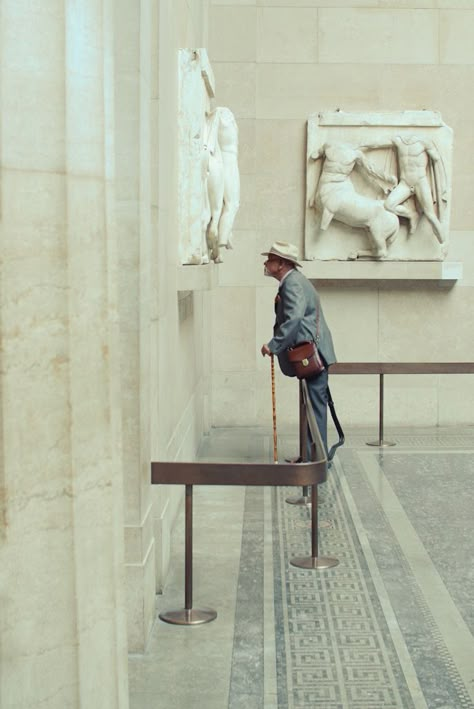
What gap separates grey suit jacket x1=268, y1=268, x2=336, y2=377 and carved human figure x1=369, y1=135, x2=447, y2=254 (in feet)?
9.55

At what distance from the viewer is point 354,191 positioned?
10914 mm

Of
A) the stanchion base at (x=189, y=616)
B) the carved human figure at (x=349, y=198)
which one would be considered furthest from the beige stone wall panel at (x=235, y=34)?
the stanchion base at (x=189, y=616)

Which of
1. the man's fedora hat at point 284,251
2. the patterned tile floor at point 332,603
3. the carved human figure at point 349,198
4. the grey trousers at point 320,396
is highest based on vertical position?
the carved human figure at point 349,198

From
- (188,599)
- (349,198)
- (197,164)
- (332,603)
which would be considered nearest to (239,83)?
(349,198)

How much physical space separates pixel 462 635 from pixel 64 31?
3584 millimetres

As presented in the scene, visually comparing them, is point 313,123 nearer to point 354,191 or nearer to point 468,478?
point 354,191

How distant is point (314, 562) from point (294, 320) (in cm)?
229

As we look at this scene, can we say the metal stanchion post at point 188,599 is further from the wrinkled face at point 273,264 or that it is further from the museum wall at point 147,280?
the wrinkled face at point 273,264

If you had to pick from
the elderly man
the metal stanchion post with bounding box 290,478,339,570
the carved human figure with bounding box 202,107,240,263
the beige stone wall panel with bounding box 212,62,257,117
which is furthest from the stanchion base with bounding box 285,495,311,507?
the beige stone wall panel with bounding box 212,62,257,117

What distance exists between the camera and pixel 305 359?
8133 millimetres

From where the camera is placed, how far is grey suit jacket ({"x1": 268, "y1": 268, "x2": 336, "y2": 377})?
26.3 feet

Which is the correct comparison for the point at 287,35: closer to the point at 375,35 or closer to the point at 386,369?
the point at 375,35

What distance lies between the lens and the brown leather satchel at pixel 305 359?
812 cm

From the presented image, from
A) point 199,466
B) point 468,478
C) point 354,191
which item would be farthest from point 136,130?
point 354,191
